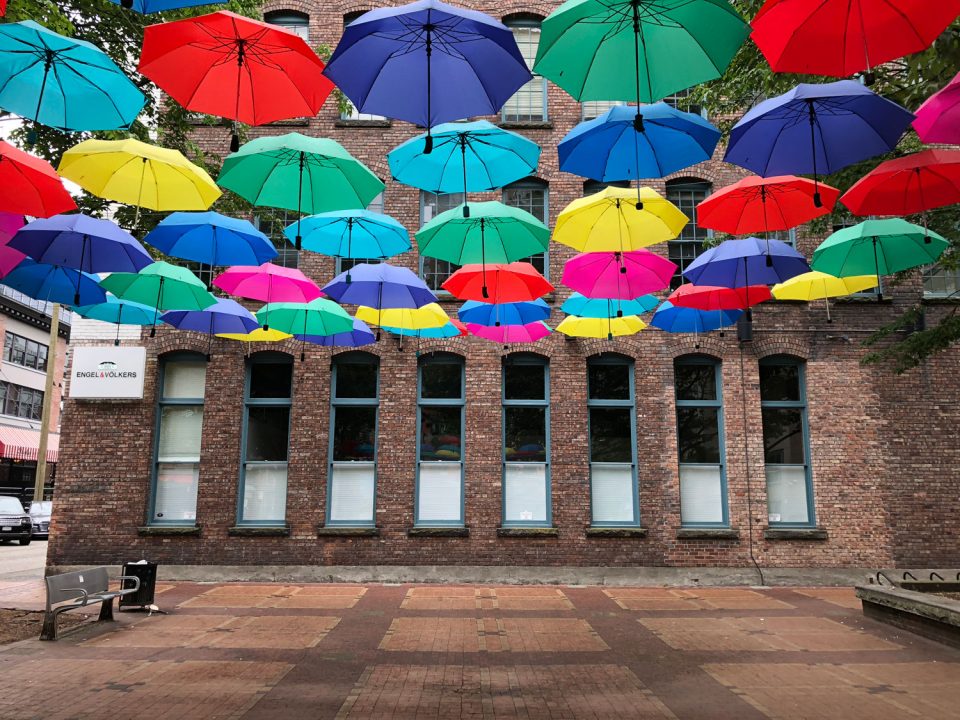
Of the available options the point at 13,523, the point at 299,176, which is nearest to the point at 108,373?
the point at 299,176

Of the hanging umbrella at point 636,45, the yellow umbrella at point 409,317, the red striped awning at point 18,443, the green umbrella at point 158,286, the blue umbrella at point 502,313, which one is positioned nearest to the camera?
the hanging umbrella at point 636,45

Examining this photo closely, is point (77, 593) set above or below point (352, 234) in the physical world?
below

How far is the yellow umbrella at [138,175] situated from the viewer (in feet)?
24.2

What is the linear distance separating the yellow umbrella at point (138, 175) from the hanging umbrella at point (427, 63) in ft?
8.82

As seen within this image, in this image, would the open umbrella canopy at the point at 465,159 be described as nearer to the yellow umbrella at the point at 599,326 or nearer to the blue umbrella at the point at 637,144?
the blue umbrella at the point at 637,144

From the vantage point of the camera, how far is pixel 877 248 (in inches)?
337

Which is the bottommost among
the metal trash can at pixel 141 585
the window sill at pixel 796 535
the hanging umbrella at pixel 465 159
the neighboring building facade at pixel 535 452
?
the metal trash can at pixel 141 585

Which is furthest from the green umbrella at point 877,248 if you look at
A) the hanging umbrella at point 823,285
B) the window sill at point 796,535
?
the window sill at point 796,535

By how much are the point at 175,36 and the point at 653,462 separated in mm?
10777

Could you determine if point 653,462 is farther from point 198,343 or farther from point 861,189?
point 198,343

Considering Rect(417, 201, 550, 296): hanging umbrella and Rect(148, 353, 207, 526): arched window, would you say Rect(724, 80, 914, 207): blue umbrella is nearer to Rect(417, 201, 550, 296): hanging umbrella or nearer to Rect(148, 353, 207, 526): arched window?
Rect(417, 201, 550, 296): hanging umbrella

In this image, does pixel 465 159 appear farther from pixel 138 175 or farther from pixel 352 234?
pixel 138 175

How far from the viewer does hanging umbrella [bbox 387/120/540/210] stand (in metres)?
7.57

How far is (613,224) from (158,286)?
247 inches
